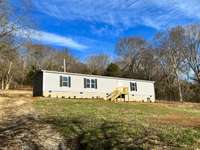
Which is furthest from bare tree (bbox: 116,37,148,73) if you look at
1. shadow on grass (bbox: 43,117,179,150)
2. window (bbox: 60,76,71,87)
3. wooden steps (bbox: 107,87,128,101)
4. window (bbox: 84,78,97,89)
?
shadow on grass (bbox: 43,117,179,150)

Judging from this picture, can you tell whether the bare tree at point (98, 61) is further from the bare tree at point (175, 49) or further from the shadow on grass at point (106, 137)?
the shadow on grass at point (106, 137)

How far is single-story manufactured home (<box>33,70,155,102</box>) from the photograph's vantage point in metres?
24.7

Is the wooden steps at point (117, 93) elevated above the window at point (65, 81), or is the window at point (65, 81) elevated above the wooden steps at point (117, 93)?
the window at point (65, 81)

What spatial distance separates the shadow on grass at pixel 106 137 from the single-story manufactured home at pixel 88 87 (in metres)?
13.5

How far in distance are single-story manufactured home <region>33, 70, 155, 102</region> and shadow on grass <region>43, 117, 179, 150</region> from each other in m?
13.5

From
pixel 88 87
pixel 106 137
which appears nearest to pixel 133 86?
pixel 88 87

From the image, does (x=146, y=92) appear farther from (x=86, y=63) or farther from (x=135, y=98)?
(x=86, y=63)

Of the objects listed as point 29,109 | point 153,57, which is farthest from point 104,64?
point 29,109

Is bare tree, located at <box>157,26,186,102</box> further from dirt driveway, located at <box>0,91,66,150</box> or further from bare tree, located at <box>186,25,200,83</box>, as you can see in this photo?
dirt driveway, located at <box>0,91,66,150</box>

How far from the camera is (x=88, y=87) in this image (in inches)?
1074

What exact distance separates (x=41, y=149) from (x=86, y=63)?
53.5 meters

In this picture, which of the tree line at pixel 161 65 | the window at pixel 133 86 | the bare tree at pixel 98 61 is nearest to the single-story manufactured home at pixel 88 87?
the window at pixel 133 86

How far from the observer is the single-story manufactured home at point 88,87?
2465 cm

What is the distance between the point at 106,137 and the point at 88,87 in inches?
729
